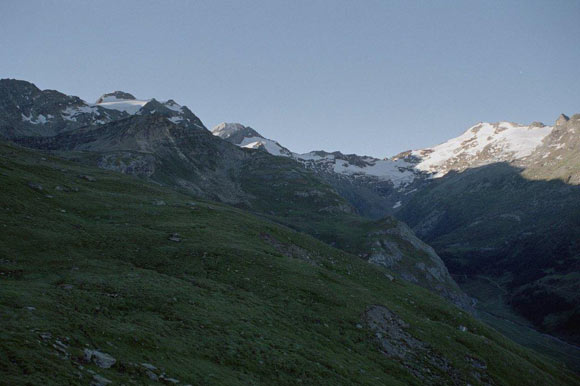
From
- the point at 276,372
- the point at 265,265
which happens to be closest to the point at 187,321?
the point at 276,372

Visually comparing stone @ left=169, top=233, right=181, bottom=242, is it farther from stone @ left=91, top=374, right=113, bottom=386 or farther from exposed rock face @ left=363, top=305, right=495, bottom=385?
stone @ left=91, top=374, right=113, bottom=386

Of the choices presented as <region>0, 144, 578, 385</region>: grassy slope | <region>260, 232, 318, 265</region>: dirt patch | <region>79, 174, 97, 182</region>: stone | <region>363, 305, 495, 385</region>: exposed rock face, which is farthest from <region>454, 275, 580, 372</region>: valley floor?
<region>79, 174, 97, 182</region>: stone

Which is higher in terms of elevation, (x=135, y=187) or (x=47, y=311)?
(x=135, y=187)

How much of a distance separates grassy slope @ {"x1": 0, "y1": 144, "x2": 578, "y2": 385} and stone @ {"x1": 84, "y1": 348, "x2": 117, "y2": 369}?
468mm

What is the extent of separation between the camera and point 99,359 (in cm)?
1969

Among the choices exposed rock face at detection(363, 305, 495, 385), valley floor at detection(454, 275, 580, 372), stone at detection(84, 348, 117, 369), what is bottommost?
valley floor at detection(454, 275, 580, 372)

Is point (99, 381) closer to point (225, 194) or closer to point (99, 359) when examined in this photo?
point (99, 359)

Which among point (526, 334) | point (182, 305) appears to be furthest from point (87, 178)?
point (526, 334)

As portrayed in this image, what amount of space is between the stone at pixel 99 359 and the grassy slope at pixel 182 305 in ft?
1.54

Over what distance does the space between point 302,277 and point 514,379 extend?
94.5 feet

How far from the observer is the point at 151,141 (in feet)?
612

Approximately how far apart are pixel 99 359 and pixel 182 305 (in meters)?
12.5

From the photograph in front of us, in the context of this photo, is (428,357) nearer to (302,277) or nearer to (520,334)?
(302,277)

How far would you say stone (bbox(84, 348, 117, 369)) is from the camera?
1941cm
